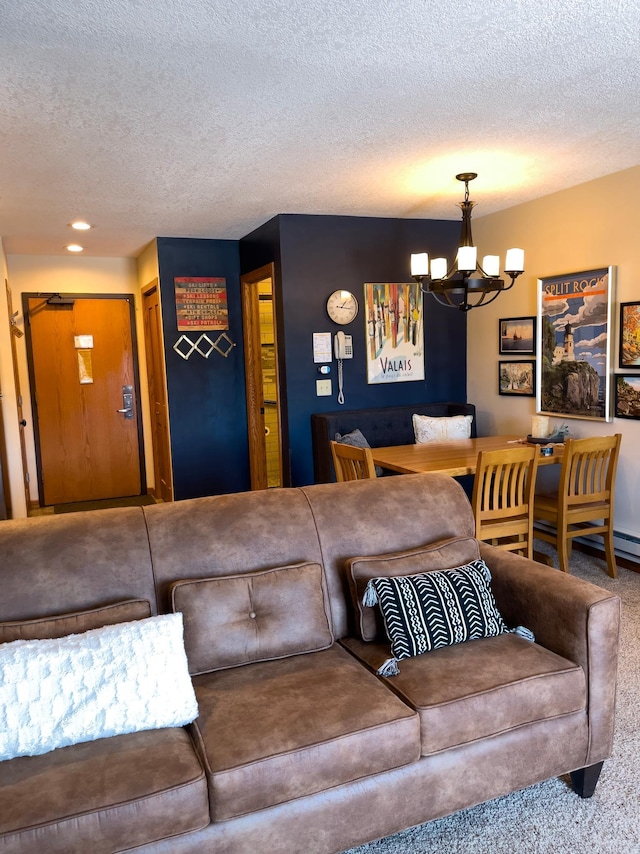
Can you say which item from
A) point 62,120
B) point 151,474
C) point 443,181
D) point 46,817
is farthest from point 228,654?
point 151,474

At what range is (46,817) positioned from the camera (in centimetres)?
139

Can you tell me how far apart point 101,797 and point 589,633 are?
1453 millimetres

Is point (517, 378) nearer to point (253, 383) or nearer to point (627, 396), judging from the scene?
point (627, 396)

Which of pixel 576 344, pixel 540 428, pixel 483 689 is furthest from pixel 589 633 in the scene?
pixel 576 344

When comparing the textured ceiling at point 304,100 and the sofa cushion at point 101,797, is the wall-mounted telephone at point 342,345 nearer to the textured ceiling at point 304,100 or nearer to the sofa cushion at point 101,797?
the textured ceiling at point 304,100

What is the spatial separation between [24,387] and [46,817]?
5.49 metres

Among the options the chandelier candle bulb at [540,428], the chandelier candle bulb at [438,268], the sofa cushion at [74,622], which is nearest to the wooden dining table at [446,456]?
the chandelier candle bulb at [540,428]

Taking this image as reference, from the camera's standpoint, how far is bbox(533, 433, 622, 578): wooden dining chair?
378 centimetres

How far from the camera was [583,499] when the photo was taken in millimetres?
3904

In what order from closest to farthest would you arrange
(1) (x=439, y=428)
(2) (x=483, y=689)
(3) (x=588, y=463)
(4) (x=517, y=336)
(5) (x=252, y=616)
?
(2) (x=483, y=689) → (5) (x=252, y=616) → (3) (x=588, y=463) → (1) (x=439, y=428) → (4) (x=517, y=336)

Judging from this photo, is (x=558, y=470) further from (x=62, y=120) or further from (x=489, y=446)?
(x=62, y=120)

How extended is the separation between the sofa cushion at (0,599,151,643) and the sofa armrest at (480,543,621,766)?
1.31 meters

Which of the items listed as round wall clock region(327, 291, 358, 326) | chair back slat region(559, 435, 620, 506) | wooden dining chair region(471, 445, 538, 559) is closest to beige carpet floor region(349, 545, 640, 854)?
wooden dining chair region(471, 445, 538, 559)

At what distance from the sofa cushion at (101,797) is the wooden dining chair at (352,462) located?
2.20 metres
